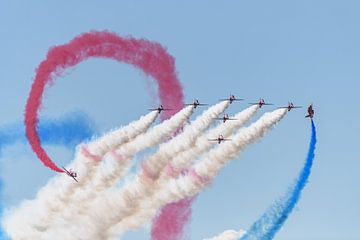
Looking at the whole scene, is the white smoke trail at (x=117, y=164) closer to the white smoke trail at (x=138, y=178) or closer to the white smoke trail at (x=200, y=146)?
the white smoke trail at (x=138, y=178)

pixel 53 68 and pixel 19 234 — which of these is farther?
pixel 19 234

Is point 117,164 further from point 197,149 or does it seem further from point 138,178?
point 197,149

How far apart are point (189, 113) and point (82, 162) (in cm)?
1279

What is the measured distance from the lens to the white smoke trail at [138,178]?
184 meters

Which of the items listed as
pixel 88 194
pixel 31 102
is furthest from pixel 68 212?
pixel 31 102

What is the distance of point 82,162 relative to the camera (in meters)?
186

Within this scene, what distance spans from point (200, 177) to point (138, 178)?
6651mm

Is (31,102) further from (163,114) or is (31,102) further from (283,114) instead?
(283,114)

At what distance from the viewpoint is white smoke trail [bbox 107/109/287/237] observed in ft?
595

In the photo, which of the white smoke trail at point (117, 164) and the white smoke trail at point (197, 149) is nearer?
the white smoke trail at point (197, 149)

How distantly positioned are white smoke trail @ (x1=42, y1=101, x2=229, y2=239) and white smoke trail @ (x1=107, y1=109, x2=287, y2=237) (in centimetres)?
89

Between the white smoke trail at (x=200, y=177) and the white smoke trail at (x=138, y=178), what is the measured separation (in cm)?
89

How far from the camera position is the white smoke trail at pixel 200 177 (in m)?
181

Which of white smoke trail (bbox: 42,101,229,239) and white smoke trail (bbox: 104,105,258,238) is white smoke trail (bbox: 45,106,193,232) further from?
white smoke trail (bbox: 104,105,258,238)
